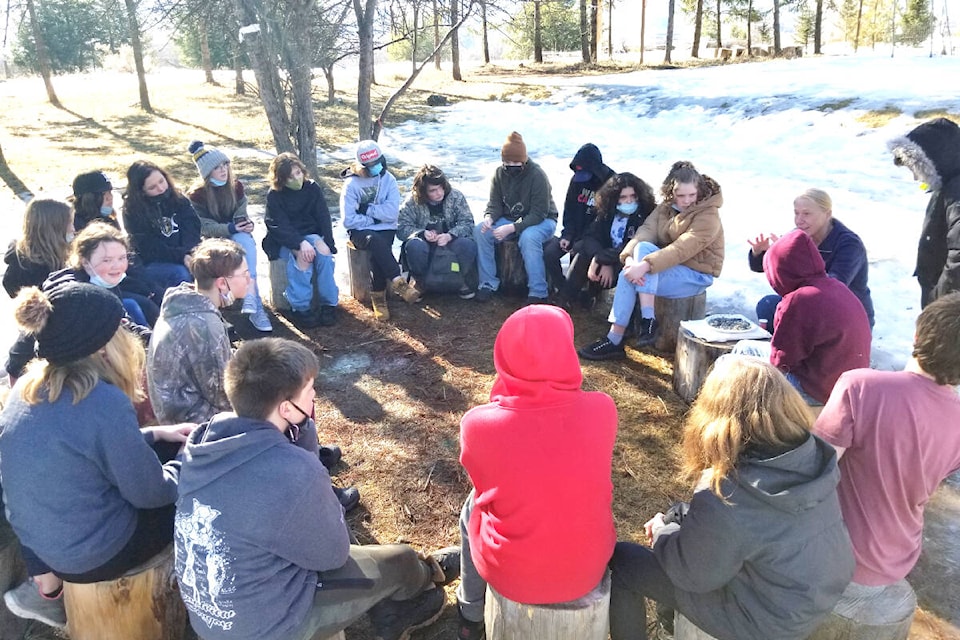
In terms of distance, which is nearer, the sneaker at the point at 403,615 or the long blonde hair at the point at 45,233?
the sneaker at the point at 403,615

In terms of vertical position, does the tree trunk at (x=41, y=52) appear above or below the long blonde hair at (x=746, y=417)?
above

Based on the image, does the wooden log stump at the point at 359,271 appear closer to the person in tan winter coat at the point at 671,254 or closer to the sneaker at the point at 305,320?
the sneaker at the point at 305,320

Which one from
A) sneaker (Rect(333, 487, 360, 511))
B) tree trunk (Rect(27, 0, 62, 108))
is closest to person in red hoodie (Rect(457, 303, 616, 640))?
sneaker (Rect(333, 487, 360, 511))

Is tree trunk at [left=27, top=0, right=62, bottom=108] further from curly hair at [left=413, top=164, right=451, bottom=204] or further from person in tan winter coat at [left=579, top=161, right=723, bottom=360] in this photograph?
person in tan winter coat at [left=579, top=161, right=723, bottom=360]

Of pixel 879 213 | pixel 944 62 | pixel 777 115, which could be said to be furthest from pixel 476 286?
pixel 944 62

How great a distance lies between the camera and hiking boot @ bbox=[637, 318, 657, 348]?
5.14m

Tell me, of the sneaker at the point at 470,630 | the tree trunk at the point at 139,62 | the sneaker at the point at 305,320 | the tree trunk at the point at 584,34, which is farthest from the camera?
the tree trunk at the point at 584,34

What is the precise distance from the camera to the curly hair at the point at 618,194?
17.9ft

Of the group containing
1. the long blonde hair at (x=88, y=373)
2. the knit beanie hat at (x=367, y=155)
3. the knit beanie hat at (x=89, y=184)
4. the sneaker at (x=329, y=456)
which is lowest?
the sneaker at (x=329, y=456)

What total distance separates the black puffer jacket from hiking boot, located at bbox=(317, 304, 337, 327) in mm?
4381

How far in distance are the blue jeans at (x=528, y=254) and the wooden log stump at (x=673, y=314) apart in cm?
127

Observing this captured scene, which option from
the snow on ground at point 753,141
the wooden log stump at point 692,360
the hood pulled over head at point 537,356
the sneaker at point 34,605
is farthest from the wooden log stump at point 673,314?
the sneaker at point 34,605

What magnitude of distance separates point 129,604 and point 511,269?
430 cm

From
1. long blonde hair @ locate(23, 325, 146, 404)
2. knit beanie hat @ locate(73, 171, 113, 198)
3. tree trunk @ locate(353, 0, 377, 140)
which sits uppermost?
tree trunk @ locate(353, 0, 377, 140)
